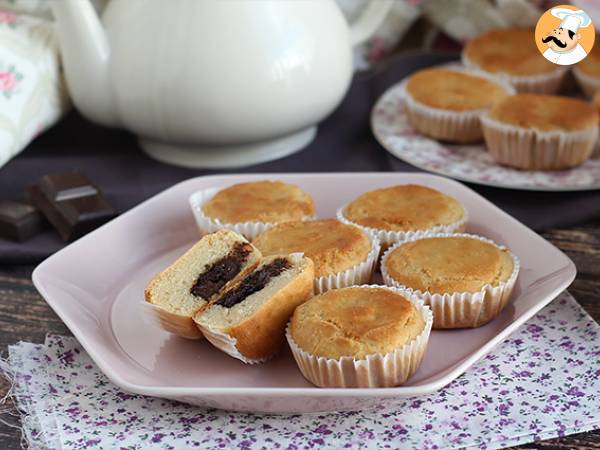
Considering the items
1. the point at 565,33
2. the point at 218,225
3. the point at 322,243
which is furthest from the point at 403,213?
the point at 565,33

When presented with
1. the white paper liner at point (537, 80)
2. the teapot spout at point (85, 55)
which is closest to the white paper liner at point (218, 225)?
the teapot spout at point (85, 55)

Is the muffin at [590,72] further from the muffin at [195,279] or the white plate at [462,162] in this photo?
the muffin at [195,279]

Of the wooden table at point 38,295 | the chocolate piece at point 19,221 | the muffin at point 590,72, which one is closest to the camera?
the wooden table at point 38,295

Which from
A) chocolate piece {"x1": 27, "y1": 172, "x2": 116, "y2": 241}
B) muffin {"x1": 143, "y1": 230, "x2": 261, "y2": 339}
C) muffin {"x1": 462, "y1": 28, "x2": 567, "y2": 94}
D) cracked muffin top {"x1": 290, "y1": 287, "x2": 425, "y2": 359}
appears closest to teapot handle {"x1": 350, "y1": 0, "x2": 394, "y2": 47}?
muffin {"x1": 462, "y1": 28, "x2": 567, "y2": 94}

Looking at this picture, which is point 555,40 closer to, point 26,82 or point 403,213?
point 403,213

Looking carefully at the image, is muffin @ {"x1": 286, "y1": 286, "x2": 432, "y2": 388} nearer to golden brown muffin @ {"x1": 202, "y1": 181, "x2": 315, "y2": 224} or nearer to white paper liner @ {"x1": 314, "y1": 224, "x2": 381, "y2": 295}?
white paper liner @ {"x1": 314, "y1": 224, "x2": 381, "y2": 295}

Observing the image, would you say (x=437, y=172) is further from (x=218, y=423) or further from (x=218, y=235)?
(x=218, y=423)
